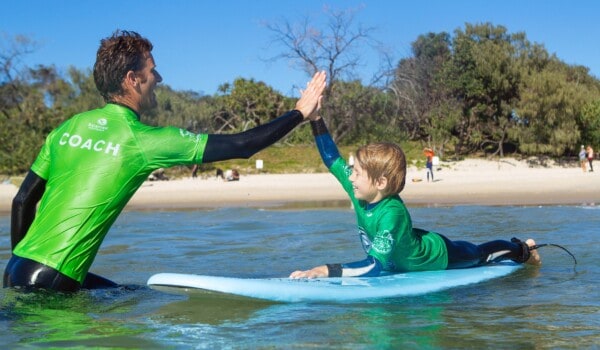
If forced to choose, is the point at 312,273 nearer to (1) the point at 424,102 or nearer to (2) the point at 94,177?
(2) the point at 94,177

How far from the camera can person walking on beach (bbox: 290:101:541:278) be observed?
401cm

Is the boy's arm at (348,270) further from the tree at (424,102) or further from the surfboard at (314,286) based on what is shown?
the tree at (424,102)

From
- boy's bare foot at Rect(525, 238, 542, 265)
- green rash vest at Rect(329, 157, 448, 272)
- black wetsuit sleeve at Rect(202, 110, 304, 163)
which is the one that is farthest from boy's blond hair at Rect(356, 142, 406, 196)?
boy's bare foot at Rect(525, 238, 542, 265)

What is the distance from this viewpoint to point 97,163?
10.2ft

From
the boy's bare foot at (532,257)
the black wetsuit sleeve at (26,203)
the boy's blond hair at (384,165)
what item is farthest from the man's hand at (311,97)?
the boy's bare foot at (532,257)

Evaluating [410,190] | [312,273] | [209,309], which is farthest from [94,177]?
[410,190]

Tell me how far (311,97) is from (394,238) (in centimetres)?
98

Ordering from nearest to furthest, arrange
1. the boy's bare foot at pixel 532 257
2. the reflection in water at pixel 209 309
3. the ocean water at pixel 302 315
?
the ocean water at pixel 302 315 < the reflection in water at pixel 209 309 < the boy's bare foot at pixel 532 257

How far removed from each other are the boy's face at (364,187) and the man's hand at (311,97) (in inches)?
24.8

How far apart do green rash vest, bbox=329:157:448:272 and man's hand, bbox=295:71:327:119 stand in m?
0.80

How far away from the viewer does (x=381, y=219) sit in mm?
4004

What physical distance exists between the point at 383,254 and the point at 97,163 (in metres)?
1.68

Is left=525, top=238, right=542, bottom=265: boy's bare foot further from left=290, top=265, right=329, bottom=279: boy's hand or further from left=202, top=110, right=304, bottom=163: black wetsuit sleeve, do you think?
left=202, top=110, right=304, bottom=163: black wetsuit sleeve

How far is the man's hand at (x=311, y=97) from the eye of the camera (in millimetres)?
3512
